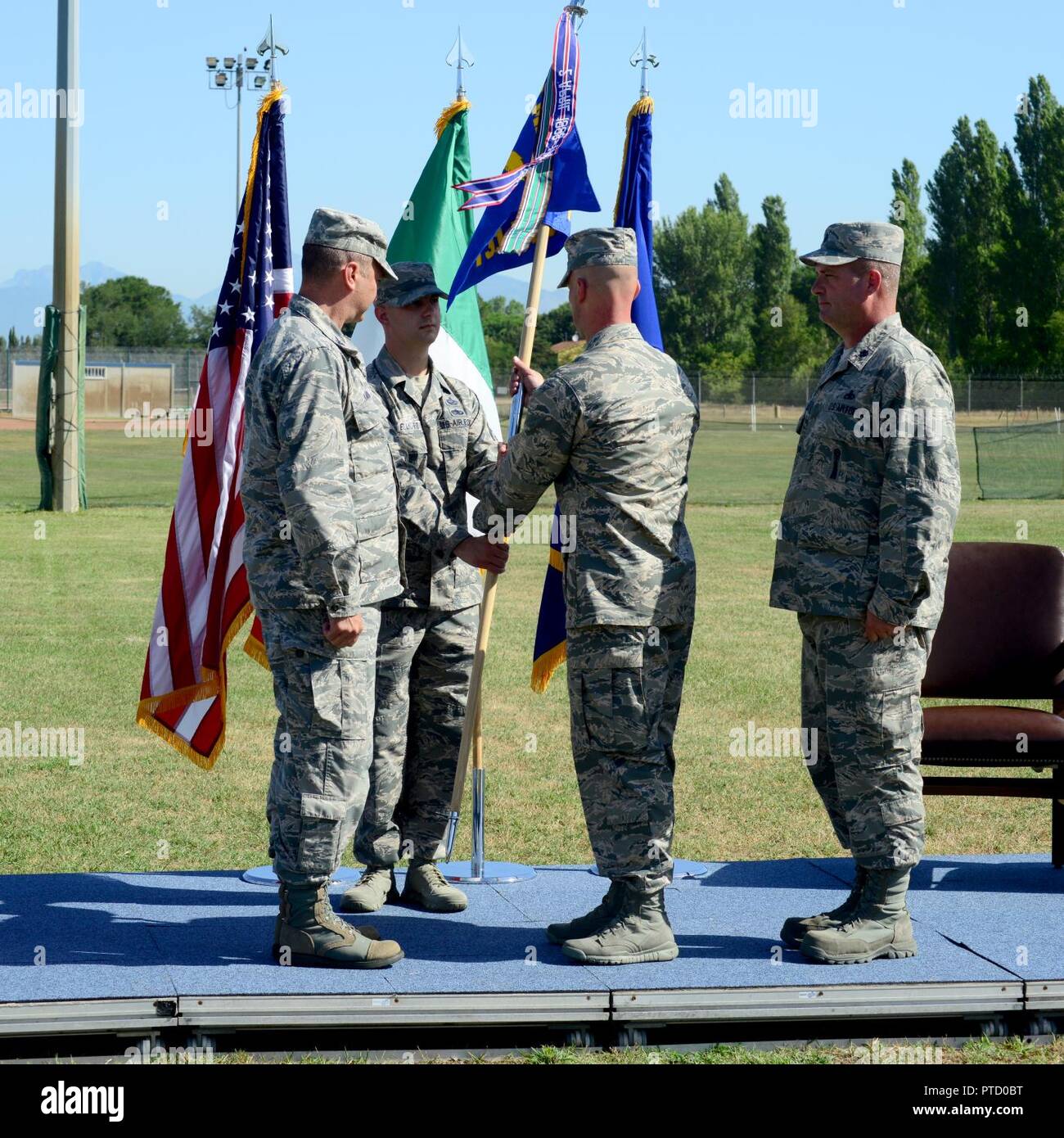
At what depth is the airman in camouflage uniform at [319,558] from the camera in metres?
4.76

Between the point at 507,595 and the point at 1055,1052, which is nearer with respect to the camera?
the point at 1055,1052

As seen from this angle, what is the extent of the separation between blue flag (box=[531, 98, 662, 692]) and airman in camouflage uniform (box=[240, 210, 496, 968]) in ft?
5.77

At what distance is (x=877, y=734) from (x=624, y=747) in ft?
2.68

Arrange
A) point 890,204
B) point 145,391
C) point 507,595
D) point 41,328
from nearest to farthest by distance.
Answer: point 507,595 < point 41,328 < point 145,391 < point 890,204

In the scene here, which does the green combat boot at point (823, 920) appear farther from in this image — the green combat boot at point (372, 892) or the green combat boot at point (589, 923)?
the green combat boot at point (372, 892)

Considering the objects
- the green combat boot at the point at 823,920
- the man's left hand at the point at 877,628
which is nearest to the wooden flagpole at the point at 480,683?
the green combat boot at the point at 823,920

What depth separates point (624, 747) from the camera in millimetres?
4973

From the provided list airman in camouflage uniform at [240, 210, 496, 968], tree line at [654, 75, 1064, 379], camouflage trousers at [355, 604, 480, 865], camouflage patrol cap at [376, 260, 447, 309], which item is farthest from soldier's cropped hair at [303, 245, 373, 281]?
tree line at [654, 75, 1064, 379]

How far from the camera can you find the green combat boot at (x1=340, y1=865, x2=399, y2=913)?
5.61 meters

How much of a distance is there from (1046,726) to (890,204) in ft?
225

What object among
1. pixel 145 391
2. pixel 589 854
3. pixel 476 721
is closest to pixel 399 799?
pixel 476 721

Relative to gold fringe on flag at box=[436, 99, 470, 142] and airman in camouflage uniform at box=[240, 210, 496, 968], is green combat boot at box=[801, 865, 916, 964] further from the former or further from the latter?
gold fringe on flag at box=[436, 99, 470, 142]
